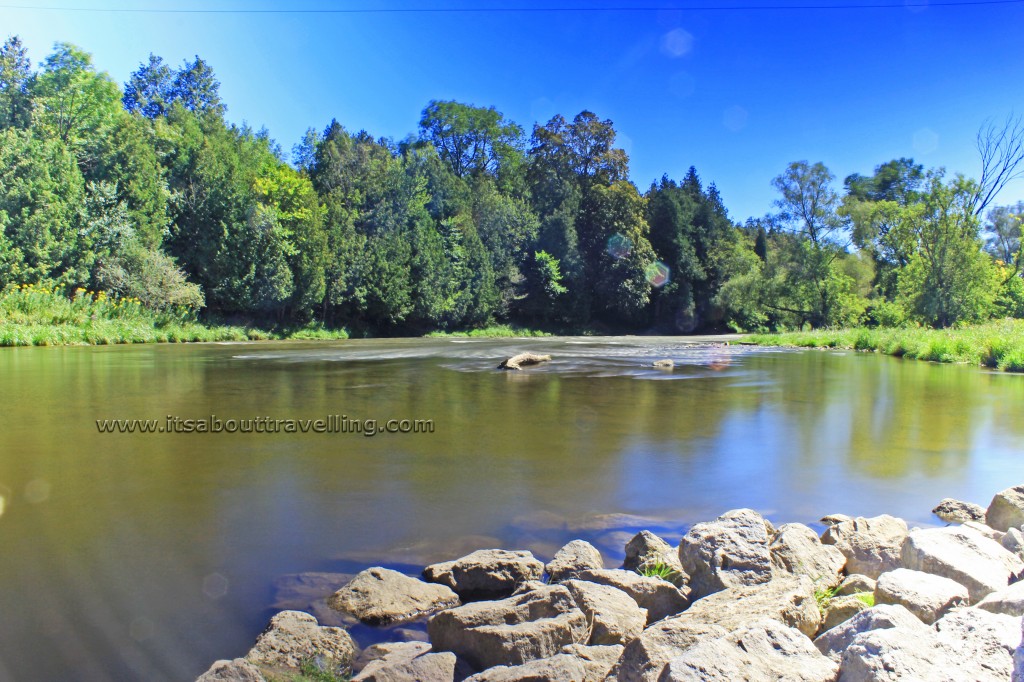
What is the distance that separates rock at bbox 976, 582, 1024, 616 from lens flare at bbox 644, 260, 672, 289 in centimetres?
5427

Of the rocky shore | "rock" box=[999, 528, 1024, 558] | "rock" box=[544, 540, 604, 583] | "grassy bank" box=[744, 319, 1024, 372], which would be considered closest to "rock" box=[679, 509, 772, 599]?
the rocky shore

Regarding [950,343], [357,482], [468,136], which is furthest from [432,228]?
[357,482]

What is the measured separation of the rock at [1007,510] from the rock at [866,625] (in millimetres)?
3026

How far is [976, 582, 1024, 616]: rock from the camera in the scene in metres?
3.04

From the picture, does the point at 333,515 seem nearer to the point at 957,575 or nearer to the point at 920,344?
the point at 957,575

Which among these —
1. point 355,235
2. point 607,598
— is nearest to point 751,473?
point 607,598

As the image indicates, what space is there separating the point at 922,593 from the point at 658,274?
55.3 m

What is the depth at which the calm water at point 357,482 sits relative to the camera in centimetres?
389

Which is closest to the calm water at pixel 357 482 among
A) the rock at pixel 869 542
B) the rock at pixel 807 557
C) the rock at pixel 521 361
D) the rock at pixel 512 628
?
the rock at pixel 512 628

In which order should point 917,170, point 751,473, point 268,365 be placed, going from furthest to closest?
point 917,170, point 268,365, point 751,473

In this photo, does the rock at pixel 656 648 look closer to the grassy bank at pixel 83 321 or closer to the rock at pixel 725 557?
the rock at pixel 725 557

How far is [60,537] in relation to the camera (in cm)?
495

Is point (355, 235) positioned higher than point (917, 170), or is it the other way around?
point (917, 170)

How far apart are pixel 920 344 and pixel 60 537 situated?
2873 centimetres
